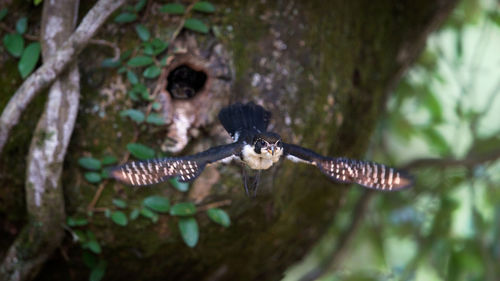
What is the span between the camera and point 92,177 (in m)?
1.97

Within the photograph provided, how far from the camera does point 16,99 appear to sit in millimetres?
1873

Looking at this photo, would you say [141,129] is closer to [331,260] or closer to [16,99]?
[16,99]

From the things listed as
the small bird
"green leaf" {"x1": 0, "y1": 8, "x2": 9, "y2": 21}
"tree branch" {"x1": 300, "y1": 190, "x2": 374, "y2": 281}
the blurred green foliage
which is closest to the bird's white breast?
the small bird

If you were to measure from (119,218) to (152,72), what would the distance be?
0.47 metres

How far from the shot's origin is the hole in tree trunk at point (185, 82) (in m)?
1.99

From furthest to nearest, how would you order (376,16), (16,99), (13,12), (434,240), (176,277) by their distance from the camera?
(434,240), (376,16), (176,277), (13,12), (16,99)

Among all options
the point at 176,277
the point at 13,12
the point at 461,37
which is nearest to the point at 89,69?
the point at 13,12

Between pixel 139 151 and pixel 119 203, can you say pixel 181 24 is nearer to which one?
pixel 139 151

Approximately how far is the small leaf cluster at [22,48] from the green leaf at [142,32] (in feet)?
1.00

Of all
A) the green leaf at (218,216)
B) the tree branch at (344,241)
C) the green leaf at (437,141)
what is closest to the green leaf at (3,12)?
the green leaf at (218,216)

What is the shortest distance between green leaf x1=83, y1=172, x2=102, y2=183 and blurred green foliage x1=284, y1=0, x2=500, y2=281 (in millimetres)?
1286

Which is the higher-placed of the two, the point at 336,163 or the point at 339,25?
the point at 339,25

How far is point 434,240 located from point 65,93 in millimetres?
1857

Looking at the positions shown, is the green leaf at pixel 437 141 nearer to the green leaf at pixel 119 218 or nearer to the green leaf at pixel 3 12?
the green leaf at pixel 119 218
